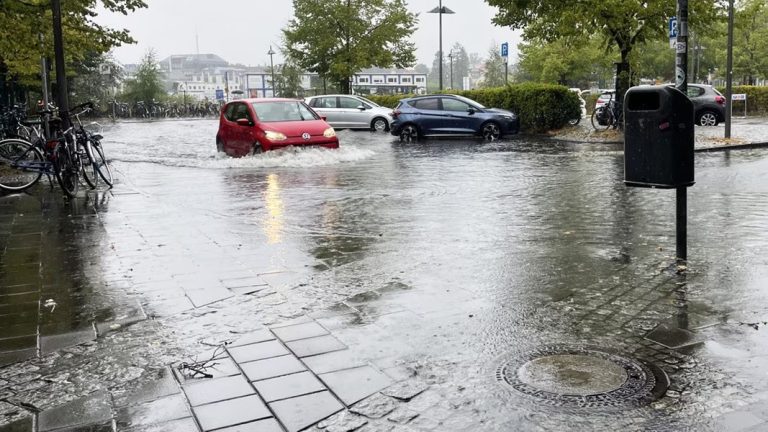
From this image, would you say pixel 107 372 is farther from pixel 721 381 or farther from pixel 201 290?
pixel 721 381

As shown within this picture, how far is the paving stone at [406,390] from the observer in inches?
147

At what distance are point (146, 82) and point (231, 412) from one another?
61.3 meters

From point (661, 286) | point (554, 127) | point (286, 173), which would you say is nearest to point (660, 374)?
point (661, 286)

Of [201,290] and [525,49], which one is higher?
[525,49]

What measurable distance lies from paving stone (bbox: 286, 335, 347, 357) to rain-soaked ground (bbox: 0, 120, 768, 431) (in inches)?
3.1

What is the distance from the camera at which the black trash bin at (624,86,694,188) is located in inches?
236

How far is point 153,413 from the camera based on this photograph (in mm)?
3623

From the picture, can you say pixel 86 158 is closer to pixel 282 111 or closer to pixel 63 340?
pixel 282 111

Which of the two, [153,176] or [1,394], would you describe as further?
[153,176]

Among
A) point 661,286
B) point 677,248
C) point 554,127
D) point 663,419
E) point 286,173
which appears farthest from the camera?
point 554,127

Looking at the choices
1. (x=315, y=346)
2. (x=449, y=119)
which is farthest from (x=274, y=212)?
(x=449, y=119)

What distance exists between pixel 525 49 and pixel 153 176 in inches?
2014

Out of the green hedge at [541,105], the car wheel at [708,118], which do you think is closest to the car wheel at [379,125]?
the green hedge at [541,105]

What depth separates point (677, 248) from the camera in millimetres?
6559
